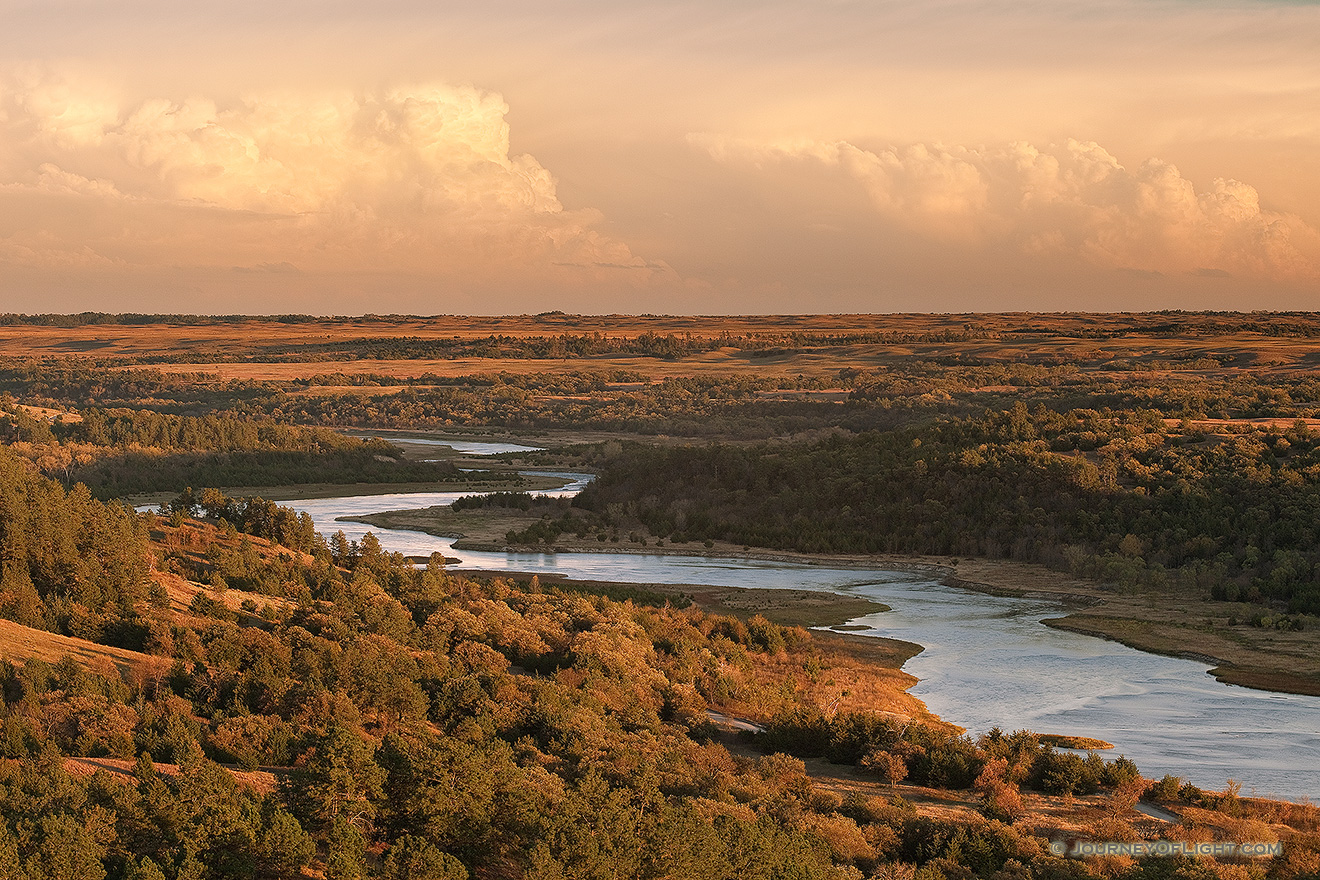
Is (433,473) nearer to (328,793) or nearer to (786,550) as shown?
(786,550)

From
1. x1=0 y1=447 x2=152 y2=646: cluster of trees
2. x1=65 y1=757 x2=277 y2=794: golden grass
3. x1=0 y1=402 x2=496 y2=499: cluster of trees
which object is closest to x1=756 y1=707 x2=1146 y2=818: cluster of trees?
x1=65 y1=757 x2=277 y2=794: golden grass

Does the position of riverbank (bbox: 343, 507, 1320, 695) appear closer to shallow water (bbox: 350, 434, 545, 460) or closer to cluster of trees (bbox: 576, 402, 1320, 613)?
cluster of trees (bbox: 576, 402, 1320, 613)

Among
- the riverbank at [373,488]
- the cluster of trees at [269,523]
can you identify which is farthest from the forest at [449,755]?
the riverbank at [373,488]

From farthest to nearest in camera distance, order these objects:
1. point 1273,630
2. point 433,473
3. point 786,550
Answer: point 433,473, point 786,550, point 1273,630

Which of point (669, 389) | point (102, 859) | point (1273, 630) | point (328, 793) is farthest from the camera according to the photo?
point (669, 389)

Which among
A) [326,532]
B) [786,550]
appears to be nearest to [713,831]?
[786,550]

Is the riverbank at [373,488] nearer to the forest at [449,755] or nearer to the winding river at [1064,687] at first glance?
the winding river at [1064,687]

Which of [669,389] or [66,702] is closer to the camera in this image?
[66,702]
